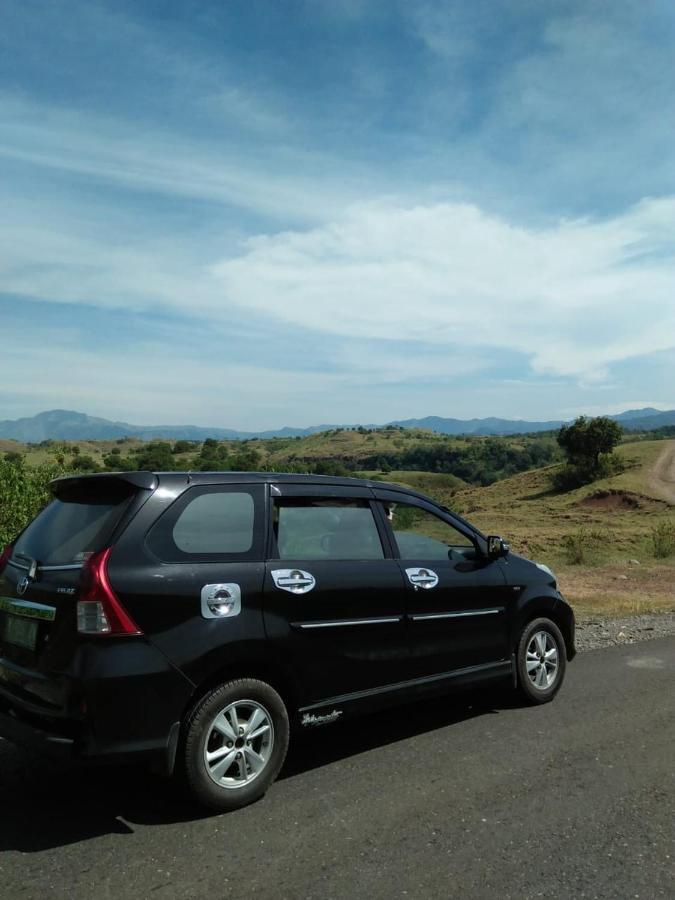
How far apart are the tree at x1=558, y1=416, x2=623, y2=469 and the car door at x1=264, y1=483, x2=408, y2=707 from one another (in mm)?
62398

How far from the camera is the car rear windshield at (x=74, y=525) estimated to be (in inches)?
156

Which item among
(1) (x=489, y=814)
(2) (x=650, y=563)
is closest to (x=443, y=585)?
(1) (x=489, y=814)

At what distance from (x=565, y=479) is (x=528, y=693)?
200ft

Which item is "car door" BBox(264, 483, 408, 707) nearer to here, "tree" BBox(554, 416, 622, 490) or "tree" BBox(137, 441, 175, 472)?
"tree" BBox(137, 441, 175, 472)

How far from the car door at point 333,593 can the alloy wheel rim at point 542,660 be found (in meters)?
1.58

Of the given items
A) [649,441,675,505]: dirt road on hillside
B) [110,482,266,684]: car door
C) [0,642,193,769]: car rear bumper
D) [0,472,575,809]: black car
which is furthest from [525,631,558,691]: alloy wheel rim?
→ [649,441,675,505]: dirt road on hillside

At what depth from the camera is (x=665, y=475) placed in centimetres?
5875

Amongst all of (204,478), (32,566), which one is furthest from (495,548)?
Result: (32,566)

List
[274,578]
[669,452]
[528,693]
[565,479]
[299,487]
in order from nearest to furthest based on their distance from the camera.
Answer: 1. [274,578]
2. [299,487]
3. [528,693]
4. [565,479]
5. [669,452]

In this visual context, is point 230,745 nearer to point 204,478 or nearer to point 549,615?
point 204,478

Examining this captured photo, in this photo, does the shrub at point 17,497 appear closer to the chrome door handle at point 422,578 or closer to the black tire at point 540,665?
the chrome door handle at point 422,578

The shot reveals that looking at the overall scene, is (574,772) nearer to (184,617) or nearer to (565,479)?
(184,617)

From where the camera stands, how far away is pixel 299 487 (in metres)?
4.76

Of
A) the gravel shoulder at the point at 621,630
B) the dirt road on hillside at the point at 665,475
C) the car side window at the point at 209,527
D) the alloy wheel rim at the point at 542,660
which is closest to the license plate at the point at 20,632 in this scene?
the car side window at the point at 209,527
